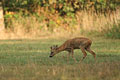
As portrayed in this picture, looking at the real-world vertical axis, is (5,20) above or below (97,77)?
below

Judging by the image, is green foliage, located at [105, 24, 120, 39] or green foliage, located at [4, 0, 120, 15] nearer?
green foliage, located at [105, 24, 120, 39]

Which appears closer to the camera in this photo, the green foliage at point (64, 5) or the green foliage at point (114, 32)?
the green foliage at point (114, 32)

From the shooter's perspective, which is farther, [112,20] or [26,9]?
[26,9]

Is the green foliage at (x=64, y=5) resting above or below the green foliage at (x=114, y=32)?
above

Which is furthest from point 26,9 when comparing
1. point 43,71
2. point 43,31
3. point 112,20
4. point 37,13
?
point 43,71

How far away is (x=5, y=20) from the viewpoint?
28047mm

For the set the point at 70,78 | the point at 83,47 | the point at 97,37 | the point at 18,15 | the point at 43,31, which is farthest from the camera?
the point at 18,15

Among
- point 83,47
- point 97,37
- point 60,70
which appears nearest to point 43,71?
point 60,70

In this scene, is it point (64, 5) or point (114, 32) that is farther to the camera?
point (64, 5)

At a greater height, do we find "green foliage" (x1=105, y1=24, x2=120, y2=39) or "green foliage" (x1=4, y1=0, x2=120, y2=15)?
"green foliage" (x1=4, y1=0, x2=120, y2=15)

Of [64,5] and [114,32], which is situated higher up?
[64,5]

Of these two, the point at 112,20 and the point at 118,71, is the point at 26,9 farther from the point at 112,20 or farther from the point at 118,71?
the point at 118,71

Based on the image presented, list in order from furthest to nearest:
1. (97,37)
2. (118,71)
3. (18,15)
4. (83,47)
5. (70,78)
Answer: (18,15) < (97,37) < (83,47) < (118,71) < (70,78)

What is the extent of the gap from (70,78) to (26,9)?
2126 cm
